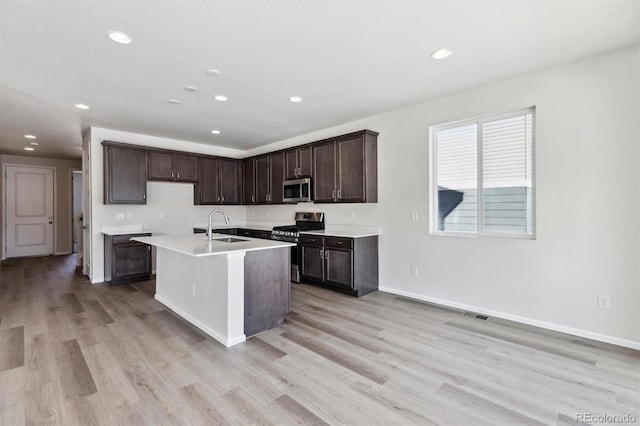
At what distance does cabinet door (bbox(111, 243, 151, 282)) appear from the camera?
482 cm

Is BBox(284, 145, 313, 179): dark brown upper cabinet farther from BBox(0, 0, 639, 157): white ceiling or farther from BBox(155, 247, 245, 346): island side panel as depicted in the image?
BBox(155, 247, 245, 346): island side panel

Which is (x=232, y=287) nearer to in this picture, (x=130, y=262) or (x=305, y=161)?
(x=305, y=161)

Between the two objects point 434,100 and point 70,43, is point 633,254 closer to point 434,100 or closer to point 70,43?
point 434,100

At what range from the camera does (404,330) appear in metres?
3.06

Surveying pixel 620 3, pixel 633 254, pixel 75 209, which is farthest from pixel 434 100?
pixel 75 209

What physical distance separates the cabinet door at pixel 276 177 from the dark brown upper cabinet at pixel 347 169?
0.96m

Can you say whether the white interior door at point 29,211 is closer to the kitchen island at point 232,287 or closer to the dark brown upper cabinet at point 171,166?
the dark brown upper cabinet at point 171,166

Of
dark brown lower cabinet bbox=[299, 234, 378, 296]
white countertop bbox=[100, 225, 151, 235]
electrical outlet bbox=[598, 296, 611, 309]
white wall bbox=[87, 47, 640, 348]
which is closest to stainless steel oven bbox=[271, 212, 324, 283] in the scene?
dark brown lower cabinet bbox=[299, 234, 378, 296]

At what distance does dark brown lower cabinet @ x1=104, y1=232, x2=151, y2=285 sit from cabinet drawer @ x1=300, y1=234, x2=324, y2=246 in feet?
8.58

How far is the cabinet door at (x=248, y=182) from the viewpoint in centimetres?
643

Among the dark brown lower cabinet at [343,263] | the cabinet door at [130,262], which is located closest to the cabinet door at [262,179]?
the dark brown lower cabinet at [343,263]

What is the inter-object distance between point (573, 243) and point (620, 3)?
77.0 inches

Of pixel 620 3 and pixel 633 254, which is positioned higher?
pixel 620 3

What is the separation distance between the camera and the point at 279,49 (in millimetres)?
2609
